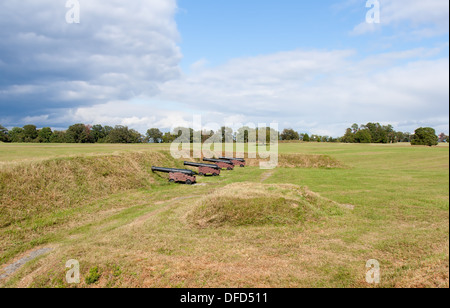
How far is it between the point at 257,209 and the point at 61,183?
1215cm

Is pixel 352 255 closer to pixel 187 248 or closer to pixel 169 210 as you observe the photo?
pixel 187 248

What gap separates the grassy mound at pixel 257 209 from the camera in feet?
30.3

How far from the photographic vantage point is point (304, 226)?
28.9ft

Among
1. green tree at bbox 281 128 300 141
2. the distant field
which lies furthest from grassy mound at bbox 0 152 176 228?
green tree at bbox 281 128 300 141

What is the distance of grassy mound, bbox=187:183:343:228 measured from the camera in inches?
364

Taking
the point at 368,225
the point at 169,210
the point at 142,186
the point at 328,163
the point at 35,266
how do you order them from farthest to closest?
1. the point at 328,163
2. the point at 142,186
3. the point at 169,210
4. the point at 368,225
5. the point at 35,266

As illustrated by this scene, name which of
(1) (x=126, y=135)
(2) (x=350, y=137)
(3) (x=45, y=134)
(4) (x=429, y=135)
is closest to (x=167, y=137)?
(1) (x=126, y=135)

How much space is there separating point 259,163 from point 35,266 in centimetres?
3518

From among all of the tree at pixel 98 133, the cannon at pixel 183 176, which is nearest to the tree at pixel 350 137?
the cannon at pixel 183 176

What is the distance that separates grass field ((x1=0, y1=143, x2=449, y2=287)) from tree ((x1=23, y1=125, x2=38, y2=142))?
55.8m

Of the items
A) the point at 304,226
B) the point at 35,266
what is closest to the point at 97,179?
the point at 35,266

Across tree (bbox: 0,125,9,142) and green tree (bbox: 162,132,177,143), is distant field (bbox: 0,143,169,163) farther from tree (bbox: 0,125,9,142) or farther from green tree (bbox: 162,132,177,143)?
green tree (bbox: 162,132,177,143)

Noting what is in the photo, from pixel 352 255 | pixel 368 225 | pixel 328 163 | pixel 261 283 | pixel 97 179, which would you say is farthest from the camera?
pixel 328 163

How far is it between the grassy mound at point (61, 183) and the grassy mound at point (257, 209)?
7.98m
